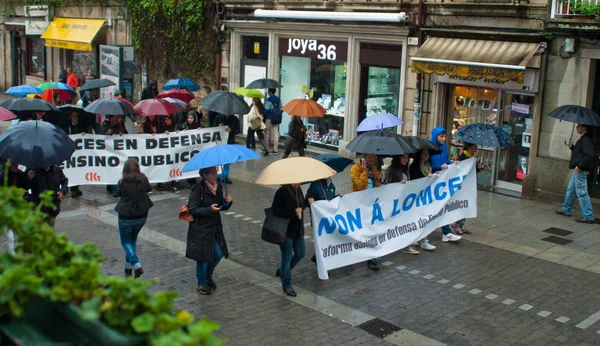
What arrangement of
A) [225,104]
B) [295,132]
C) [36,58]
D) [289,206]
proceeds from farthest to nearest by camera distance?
[36,58], [295,132], [225,104], [289,206]

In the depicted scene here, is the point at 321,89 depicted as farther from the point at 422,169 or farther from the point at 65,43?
the point at 65,43

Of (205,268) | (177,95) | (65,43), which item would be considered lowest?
(205,268)

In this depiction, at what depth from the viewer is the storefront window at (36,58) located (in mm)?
33188

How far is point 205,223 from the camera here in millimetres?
8422

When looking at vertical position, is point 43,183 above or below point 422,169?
below

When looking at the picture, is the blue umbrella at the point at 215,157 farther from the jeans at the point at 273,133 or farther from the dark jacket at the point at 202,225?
the jeans at the point at 273,133

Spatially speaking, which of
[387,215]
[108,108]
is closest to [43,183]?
[108,108]

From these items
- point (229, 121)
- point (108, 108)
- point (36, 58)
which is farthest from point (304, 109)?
point (36, 58)

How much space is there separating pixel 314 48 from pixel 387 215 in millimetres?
10592

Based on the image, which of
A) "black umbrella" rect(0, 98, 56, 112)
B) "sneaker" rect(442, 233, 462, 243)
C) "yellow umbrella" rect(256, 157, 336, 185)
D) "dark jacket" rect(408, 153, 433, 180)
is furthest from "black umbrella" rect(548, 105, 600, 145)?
"black umbrella" rect(0, 98, 56, 112)

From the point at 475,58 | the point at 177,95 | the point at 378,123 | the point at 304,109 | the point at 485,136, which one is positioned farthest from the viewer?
the point at 177,95

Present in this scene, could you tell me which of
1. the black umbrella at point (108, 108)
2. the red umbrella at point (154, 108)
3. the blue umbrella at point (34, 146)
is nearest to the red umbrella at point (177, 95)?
the red umbrella at point (154, 108)

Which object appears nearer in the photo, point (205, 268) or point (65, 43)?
point (205, 268)

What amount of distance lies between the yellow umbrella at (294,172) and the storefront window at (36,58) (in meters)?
27.2
